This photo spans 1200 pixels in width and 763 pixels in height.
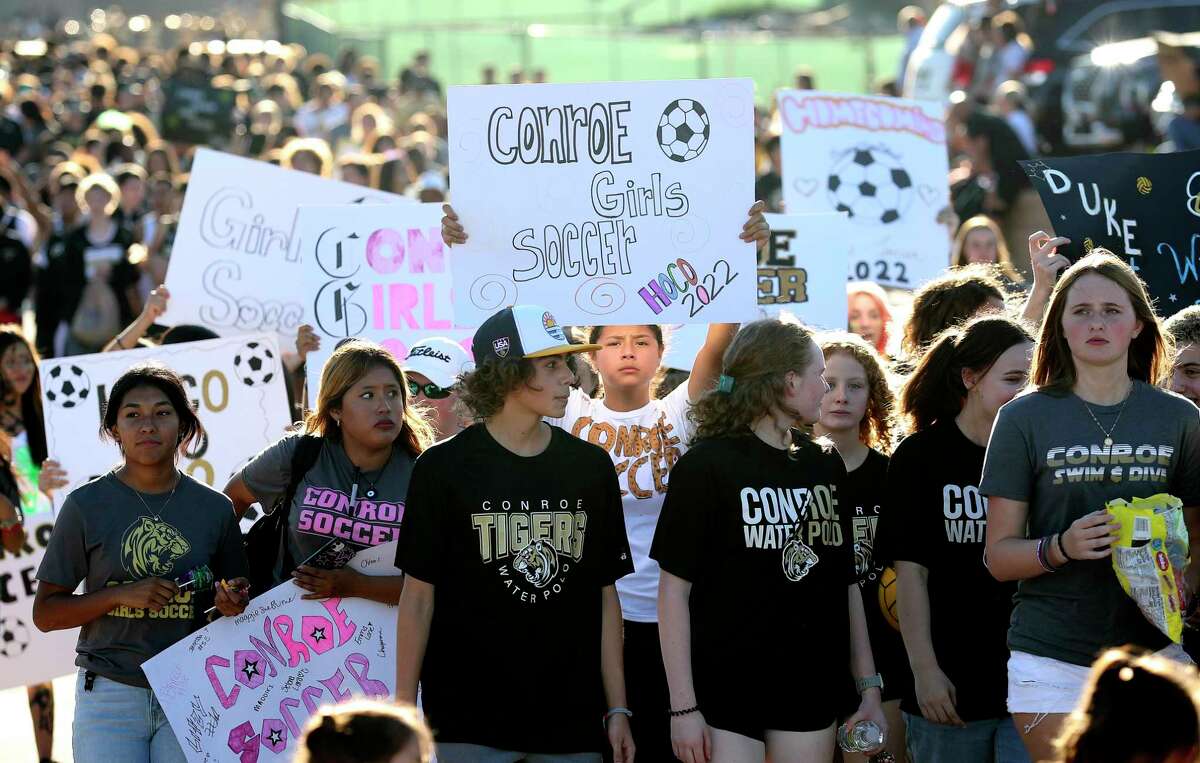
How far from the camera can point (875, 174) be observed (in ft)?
33.2

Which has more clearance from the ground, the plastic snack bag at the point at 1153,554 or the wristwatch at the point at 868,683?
the plastic snack bag at the point at 1153,554

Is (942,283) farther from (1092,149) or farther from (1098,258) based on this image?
(1092,149)

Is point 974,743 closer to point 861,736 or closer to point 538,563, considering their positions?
point 861,736

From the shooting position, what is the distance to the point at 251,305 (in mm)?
9148

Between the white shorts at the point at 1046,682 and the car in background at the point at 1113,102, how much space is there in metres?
13.2

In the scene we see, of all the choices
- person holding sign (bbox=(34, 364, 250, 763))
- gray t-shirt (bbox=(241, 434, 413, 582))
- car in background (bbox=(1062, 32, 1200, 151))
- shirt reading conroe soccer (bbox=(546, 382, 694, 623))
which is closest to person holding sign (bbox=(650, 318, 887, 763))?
shirt reading conroe soccer (bbox=(546, 382, 694, 623))

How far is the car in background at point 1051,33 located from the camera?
17281 millimetres

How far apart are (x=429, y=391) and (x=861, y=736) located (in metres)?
2.25

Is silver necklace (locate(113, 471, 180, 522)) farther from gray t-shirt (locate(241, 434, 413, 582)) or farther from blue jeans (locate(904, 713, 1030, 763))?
blue jeans (locate(904, 713, 1030, 763))

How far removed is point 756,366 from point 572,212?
1.74 meters

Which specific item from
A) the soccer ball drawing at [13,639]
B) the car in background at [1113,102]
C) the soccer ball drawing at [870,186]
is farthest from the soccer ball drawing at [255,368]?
the car in background at [1113,102]

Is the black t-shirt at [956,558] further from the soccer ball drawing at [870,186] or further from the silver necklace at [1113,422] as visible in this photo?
the soccer ball drawing at [870,186]

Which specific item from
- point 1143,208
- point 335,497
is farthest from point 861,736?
point 1143,208

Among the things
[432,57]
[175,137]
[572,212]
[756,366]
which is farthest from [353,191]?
[432,57]
